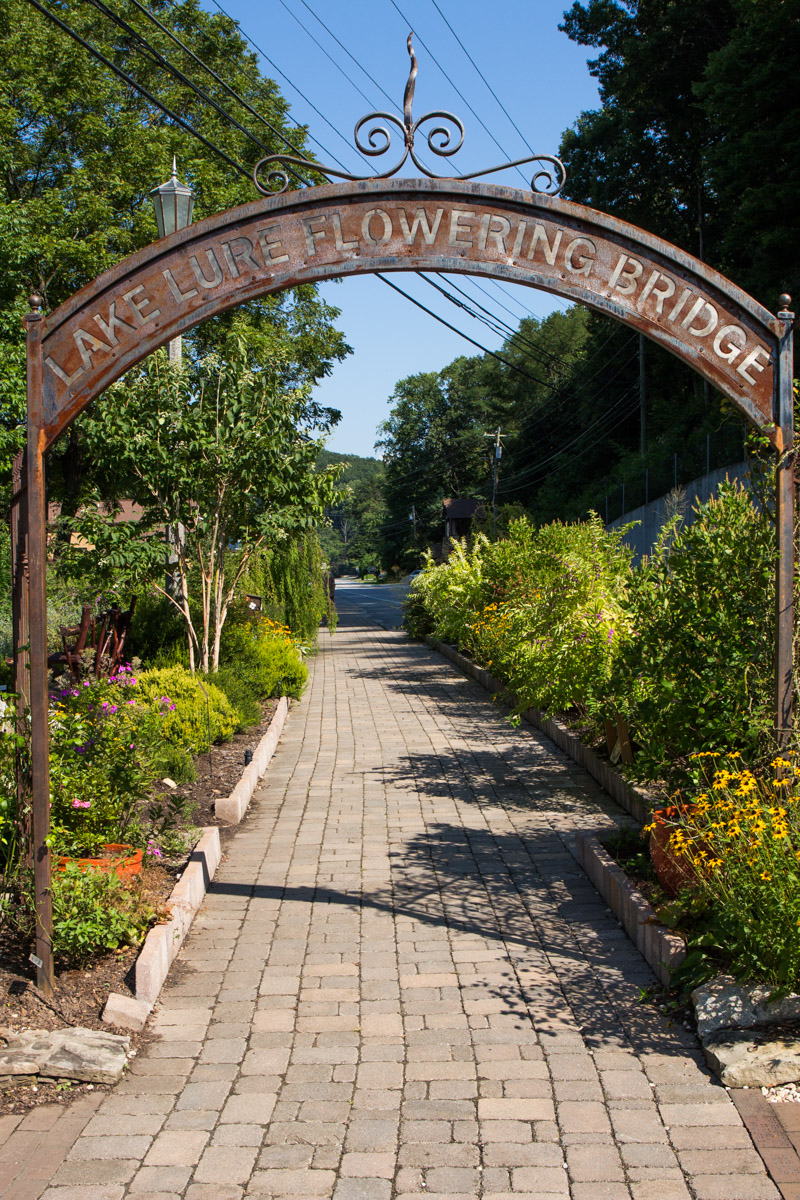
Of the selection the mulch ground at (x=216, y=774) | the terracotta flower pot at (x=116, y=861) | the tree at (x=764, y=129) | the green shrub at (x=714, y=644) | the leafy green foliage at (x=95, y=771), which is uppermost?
the tree at (x=764, y=129)

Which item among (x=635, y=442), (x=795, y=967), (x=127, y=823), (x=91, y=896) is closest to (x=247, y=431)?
(x=127, y=823)

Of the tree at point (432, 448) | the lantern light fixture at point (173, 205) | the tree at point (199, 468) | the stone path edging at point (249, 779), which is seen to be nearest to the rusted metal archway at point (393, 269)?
the stone path edging at point (249, 779)

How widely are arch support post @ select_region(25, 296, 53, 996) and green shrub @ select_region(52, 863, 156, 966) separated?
92 mm

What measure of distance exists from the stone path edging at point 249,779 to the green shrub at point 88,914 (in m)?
2.71

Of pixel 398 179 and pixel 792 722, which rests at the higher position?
pixel 398 179

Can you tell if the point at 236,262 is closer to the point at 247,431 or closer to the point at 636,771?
the point at 636,771

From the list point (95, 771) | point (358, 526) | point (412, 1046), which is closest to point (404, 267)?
point (95, 771)

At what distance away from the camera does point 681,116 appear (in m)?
31.4

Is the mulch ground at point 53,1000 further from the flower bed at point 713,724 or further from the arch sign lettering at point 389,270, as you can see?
the flower bed at point 713,724

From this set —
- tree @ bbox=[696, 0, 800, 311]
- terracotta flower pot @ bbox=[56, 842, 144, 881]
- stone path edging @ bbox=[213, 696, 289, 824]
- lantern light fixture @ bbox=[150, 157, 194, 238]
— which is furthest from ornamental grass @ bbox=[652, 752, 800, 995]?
tree @ bbox=[696, 0, 800, 311]

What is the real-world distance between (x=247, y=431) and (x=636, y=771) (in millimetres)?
6404

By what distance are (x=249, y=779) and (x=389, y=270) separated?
16.6 feet

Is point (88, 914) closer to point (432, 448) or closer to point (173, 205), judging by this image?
point (173, 205)

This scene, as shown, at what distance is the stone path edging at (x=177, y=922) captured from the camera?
14.8 feet
